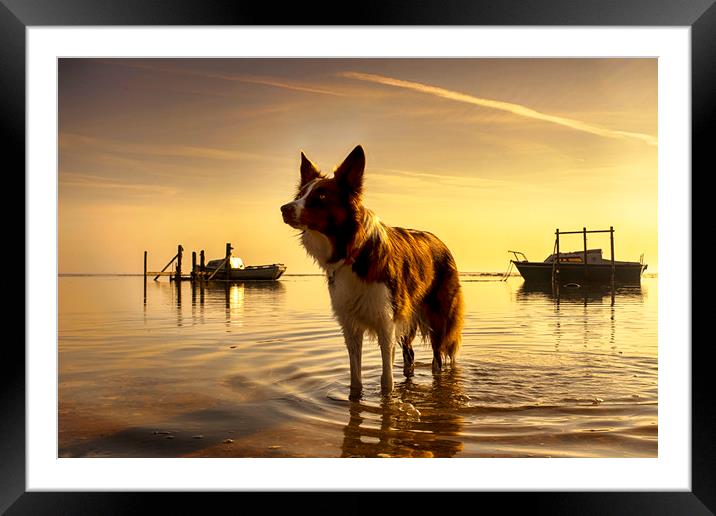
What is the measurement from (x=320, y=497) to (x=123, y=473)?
98cm

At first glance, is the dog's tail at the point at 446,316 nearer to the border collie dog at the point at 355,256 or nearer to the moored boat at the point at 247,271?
the border collie dog at the point at 355,256

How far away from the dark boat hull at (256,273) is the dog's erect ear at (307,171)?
929 inches

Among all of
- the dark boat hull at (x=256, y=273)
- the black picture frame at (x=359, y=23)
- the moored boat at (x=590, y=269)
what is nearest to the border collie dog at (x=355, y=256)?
the black picture frame at (x=359, y=23)

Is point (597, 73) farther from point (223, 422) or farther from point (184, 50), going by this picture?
point (223, 422)

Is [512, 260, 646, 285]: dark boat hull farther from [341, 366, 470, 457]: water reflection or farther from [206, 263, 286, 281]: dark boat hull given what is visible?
[341, 366, 470, 457]: water reflection

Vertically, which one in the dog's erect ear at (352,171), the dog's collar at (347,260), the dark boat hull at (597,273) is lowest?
the dark boat hull at (597,273)

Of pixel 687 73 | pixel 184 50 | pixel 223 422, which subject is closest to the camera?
pixel 687 73

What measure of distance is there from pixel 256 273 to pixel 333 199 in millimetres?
24258

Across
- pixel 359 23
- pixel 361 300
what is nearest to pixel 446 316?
pixel 361 300

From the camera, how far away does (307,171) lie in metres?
4.24

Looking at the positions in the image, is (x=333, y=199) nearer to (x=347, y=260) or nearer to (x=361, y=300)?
(x=347, y=260)

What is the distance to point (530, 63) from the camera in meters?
5.39

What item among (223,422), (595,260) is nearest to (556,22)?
(223,422)

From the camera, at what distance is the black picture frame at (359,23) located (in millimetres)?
2816
